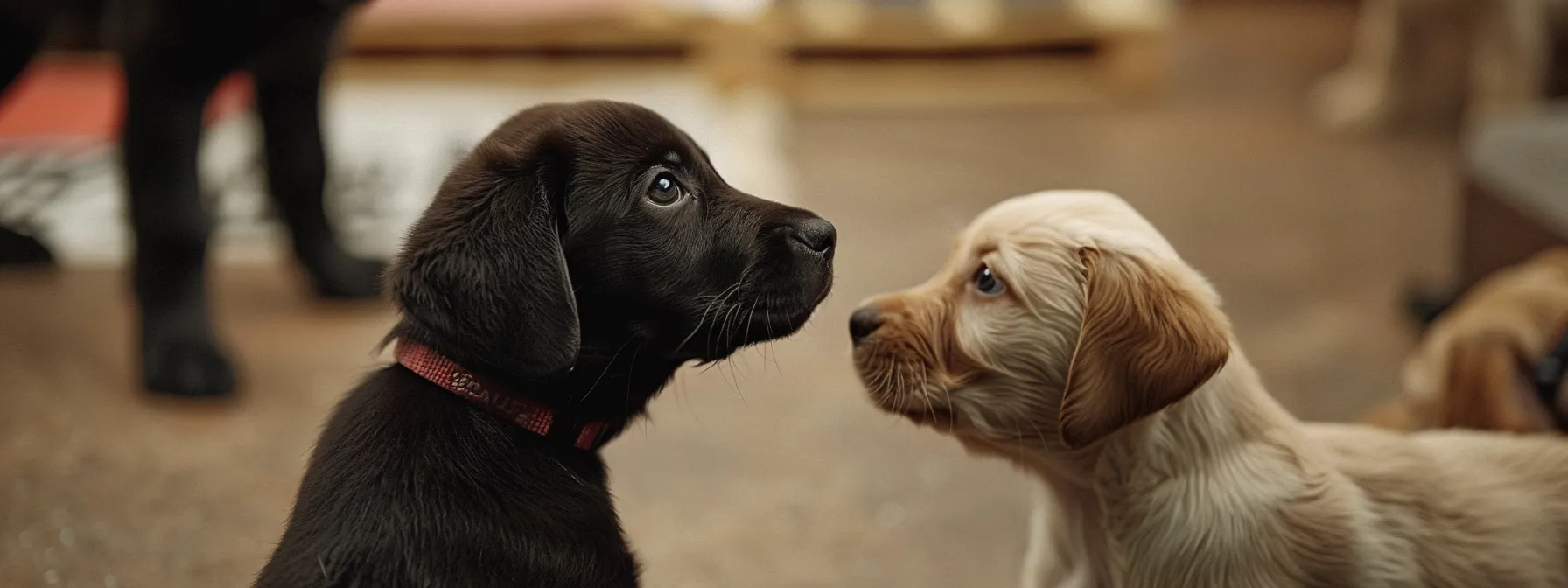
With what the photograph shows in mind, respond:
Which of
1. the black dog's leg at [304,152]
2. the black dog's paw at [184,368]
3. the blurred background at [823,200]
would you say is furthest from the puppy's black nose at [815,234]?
the black dog's paw at [184,368]

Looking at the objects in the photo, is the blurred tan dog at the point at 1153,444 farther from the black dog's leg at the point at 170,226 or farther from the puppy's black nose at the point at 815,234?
the black dog's leg at the point at 170,226

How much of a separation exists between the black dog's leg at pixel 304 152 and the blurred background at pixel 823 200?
92mm

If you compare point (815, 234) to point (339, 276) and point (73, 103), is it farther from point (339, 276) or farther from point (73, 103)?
point (73, 103)

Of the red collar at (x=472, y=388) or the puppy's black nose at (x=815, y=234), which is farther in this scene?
the puppy's black nose at (x=815, y=234)

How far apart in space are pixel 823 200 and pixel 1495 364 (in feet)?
6.74

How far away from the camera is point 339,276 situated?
10.7 feet

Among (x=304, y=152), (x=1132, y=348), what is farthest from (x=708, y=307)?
(x=304, y=152)

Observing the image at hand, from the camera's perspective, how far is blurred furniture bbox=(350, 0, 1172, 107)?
500 centimetres

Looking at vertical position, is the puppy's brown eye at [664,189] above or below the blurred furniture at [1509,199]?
above

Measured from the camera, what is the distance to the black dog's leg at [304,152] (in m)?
2.87

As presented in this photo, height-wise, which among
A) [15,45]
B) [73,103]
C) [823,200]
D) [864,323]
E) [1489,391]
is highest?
[15,45]

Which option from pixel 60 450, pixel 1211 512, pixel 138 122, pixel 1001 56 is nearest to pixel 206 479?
pixel 60 450

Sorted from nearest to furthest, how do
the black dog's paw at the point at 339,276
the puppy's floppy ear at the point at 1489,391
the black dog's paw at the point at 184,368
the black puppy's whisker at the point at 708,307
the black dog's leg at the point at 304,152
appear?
the black puppy's whisker at the point at 708,307
the puppy's floppy ear at the point at 1489,391
the black dog's paw at the point at 184,368
the black dog's leg at the point at 304,152
the black dog's paw at the point at 339,276

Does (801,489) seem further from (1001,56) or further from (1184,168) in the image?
(1001,56)
